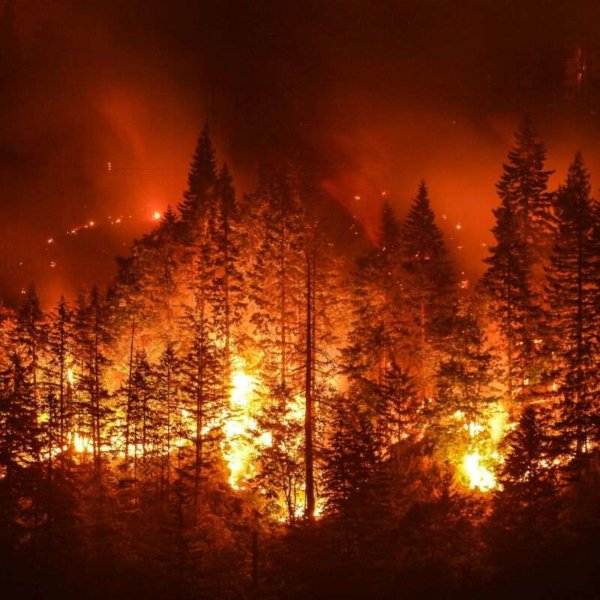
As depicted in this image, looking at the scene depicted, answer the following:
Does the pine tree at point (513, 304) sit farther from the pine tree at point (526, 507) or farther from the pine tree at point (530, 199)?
the pine tree at point (526, 507)

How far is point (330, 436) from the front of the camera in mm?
36031

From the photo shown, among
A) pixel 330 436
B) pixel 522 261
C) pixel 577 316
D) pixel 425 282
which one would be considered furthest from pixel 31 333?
pixel 577 316

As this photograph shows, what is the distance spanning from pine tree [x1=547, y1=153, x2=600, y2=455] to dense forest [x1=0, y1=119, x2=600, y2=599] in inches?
5.2

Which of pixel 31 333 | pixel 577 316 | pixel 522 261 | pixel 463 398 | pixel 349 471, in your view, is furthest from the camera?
pixel 31 333

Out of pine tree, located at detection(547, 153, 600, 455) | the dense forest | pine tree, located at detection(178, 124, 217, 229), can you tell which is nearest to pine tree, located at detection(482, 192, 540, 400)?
the dense forest

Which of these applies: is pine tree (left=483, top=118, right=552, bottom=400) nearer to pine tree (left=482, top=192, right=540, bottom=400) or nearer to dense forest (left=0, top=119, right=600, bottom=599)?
pine tree (left=482, top=192, right=540, bottom=400)

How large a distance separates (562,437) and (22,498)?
28.2m

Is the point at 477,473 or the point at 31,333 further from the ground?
the point at 31,333

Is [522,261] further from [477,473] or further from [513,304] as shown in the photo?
[477,473]

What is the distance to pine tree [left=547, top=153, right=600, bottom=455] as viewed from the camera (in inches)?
1275

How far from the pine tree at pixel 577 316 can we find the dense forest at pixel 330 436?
131mm

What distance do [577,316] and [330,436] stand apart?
14727 millimetres

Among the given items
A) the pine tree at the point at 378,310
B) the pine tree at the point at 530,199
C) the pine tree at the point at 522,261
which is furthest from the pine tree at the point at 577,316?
the pine tree at the point at 378,310

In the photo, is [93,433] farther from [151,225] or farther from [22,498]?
[151,225]
